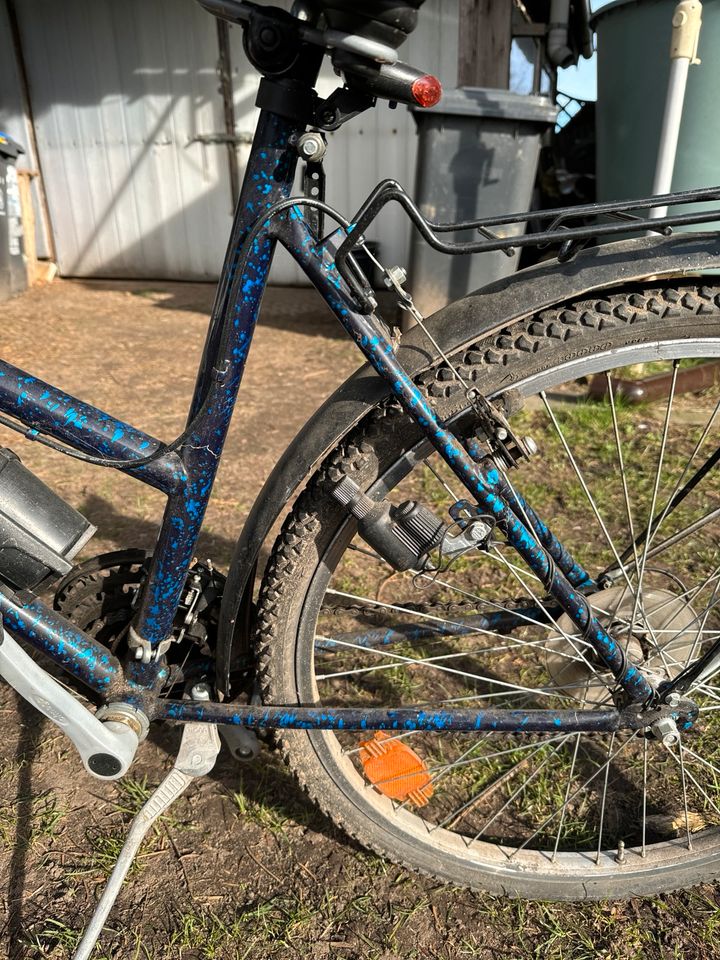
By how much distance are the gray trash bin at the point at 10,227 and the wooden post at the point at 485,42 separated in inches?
149

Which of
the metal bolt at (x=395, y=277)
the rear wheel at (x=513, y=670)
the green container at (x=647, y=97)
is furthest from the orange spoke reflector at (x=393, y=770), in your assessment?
the green container at (x=647, y=97)

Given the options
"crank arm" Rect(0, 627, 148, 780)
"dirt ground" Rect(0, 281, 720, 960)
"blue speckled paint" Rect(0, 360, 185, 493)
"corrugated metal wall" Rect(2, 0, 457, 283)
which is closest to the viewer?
"blue speckled paint" Rect(0, 360, 185, 493)

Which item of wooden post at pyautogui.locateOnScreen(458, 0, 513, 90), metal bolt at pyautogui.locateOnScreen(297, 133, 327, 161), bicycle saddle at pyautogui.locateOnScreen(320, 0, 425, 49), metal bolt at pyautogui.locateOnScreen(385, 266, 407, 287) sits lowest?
metal bolt at pyautogui.locateOnScreen(385, 266, 407, 287)

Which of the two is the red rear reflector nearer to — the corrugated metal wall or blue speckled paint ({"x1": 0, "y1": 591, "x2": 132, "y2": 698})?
blue speckled paint ({"x1": 0, "y1": 591, "x2": 132, "y2": 698})

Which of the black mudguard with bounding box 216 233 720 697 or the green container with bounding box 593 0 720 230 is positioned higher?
the green container with bounding box 593 0 720 230

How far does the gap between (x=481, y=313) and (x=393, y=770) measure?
3.18 ft

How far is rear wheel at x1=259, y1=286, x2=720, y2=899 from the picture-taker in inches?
48.4

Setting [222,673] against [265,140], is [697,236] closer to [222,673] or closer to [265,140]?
[265,140]

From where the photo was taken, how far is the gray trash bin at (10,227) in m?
6.04

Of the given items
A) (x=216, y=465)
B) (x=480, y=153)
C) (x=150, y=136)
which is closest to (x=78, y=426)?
(x=216, y=465)

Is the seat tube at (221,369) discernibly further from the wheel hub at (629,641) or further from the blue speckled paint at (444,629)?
the wheel hub at (629,641)

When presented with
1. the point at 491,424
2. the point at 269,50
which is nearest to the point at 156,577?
the point at 491,424

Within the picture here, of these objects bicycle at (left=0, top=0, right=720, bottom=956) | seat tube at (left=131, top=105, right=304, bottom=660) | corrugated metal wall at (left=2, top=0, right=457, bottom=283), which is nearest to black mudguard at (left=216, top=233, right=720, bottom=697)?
bicycle at (left=0, top=0, right=720, bottom=956)

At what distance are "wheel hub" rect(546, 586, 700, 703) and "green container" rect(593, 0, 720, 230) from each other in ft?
8.26
